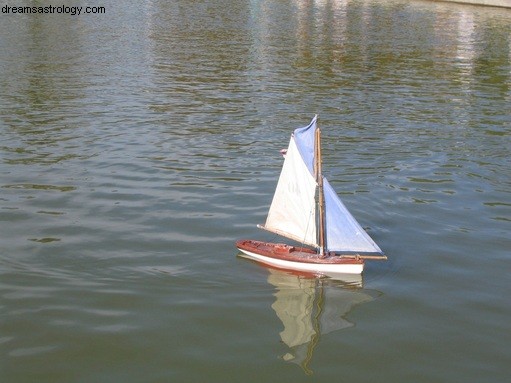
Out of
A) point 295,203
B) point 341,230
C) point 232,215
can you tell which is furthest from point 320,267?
point 232,215

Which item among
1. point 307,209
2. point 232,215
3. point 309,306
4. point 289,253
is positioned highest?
point 307,209

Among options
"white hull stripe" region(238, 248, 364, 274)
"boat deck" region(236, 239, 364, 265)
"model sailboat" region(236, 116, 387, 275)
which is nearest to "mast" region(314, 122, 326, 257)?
"model sailboat" region(236, 116, 387, 275)

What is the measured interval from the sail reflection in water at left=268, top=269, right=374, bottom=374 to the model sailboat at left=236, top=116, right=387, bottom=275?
264 millimetres

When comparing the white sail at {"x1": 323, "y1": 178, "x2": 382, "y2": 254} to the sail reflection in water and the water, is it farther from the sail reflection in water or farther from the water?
the water

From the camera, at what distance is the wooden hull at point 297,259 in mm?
17203

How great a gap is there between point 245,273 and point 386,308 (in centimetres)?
318

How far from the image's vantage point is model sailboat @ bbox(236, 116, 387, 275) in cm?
1738

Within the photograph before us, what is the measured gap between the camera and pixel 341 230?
17703 mm

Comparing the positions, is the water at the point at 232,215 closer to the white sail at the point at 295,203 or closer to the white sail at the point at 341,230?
the white sail at the point at 341,230

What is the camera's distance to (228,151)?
27219 mm

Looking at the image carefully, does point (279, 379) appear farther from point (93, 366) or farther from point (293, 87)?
point (293, 87)

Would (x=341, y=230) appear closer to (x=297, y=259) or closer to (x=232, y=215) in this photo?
(x=297, y=259)

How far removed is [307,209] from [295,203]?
16.4 inches

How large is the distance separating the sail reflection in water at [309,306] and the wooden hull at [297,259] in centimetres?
21
